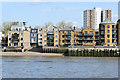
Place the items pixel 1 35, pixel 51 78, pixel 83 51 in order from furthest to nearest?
1. pixel 1 35
2. pixel 83 51
3. pixel 51 78

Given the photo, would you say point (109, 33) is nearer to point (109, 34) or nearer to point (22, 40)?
point (109, 34)

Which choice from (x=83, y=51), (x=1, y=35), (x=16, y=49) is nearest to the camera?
(x=83, y=51)

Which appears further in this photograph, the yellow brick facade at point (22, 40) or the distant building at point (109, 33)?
the yellow brick facade at point (22, 40)

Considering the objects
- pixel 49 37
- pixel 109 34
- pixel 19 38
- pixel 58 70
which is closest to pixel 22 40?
pixel 19 38

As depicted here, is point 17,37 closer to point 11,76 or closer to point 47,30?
point 47,30

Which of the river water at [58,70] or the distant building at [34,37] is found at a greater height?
the distant building at [34,37]

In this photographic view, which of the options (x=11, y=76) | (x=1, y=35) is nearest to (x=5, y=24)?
(x=1, y=35)

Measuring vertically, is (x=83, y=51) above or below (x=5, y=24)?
below

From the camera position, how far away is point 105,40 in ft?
391

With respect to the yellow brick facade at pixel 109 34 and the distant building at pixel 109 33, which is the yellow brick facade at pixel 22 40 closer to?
the distant building at pixel 109 33

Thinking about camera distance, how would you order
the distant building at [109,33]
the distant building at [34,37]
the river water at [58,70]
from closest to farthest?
the river water at [58,70], the distant building at [109,33], the distant building at [34,37]

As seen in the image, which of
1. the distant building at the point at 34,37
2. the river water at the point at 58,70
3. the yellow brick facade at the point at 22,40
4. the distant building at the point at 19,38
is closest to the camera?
the river water at the point at 58,70

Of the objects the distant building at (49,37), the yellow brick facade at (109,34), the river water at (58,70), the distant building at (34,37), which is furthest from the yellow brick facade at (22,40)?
the river water at (58,70)

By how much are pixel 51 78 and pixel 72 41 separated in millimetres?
76501
